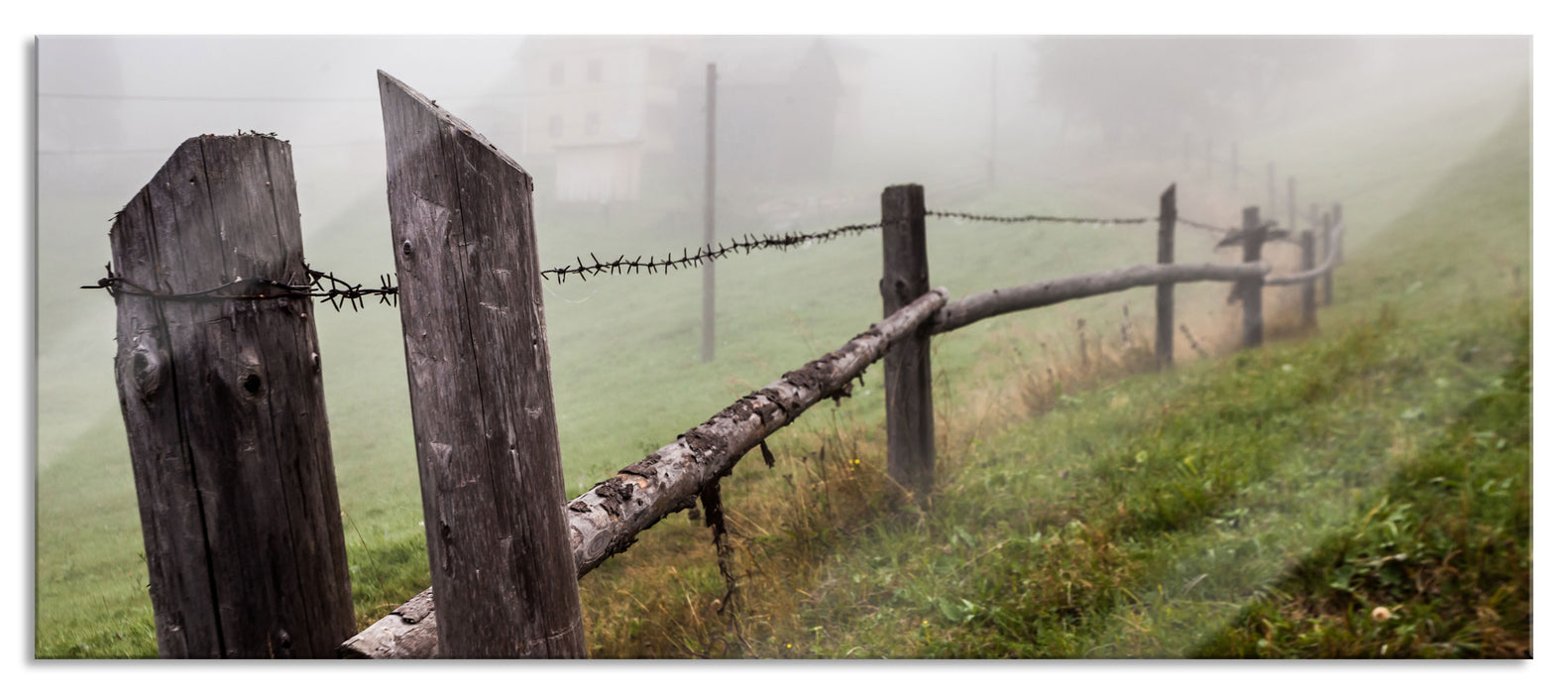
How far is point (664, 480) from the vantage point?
68.7 inches

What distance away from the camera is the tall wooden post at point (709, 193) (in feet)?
15.8

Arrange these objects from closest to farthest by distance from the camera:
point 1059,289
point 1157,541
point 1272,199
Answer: point 1157,541 < point 1059,289 < point 1272,199

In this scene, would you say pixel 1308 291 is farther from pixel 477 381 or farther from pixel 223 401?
pixel 223 401

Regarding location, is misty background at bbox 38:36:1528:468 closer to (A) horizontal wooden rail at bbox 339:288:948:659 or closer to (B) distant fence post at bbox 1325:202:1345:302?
(A) horizontal wooden rail at bbox 339:288:948:659

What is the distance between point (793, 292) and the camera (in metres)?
5.41

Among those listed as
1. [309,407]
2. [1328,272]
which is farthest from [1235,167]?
[309,407]

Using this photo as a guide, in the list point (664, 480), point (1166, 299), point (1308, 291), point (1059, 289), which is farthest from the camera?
point (1308, 291)

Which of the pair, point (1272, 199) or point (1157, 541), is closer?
point (1157, 541)

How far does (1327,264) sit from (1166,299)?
12.7 ft

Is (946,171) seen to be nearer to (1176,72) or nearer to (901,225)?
(1176,72)

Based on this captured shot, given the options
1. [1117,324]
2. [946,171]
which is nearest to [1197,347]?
[1117,324]

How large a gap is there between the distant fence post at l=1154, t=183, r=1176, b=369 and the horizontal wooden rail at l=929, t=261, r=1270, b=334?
8.3 inches

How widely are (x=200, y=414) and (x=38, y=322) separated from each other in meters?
1.83

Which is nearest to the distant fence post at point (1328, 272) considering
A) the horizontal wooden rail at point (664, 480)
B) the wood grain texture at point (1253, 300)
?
the wood grain texture at point (1253, 300)
